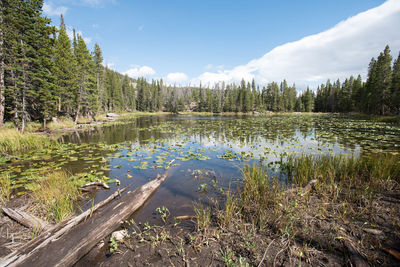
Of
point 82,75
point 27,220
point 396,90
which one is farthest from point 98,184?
point 396,90

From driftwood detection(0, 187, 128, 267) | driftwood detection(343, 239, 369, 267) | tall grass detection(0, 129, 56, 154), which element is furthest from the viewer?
tall grass detection(0, 129, 56, 154)

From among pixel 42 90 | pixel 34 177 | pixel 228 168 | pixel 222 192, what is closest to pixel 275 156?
pixel 228 168

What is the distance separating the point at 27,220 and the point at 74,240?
66.6 inches

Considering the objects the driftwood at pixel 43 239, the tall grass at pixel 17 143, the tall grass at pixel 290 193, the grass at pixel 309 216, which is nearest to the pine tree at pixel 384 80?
the tall grass at pixel 290 193

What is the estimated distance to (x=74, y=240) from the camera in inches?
115

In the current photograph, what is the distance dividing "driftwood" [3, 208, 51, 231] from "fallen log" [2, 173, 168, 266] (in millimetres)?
791

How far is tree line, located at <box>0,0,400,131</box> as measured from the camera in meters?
15.5

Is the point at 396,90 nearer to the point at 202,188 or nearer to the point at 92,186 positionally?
the point at 202,188

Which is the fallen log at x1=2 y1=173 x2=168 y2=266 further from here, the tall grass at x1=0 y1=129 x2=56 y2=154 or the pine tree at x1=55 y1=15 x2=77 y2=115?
the pine tree at x1=55 y1=15 x2=77 y2=115

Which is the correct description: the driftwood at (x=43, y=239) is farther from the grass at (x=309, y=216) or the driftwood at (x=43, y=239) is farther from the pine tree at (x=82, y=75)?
the pine tree at (x=82, y=75)

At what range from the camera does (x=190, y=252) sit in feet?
9.52

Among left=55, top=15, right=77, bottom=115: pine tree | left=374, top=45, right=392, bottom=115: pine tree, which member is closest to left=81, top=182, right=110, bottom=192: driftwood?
left=55, top=15, right=77, bottom=115: pine tree

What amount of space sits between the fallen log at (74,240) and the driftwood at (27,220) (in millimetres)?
791

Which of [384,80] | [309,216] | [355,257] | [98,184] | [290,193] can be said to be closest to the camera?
[355,257]
